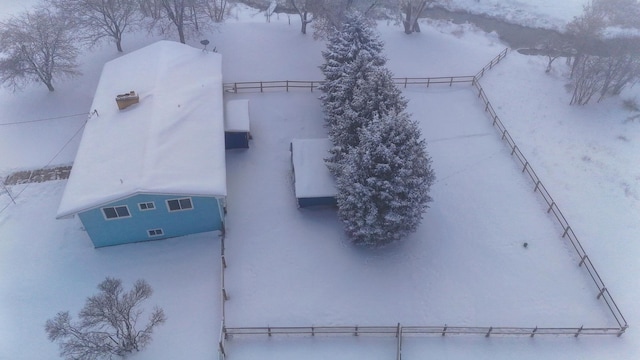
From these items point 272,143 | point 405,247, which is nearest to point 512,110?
point 405,247

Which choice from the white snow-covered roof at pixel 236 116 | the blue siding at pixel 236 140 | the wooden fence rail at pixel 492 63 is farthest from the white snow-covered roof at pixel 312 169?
the wooden fence rail at pixel 492 63

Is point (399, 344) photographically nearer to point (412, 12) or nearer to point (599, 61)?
point (599, 61)

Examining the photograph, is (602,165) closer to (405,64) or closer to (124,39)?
(405,64)

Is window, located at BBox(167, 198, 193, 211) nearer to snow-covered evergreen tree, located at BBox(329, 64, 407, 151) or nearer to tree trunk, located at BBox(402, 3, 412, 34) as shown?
snow-covered evergreen tree, located at BBox(329, 64, 407, 151)

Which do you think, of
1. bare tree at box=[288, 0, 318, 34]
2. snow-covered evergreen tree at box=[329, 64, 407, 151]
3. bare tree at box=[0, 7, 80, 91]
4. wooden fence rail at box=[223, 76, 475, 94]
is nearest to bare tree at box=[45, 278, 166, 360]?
snow-covered evergreen tree at box=[329, 64, 407, 151]

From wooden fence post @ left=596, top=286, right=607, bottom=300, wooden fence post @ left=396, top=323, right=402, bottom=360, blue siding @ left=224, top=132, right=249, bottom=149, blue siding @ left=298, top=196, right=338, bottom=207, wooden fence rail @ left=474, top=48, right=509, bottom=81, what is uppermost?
wooden fence rail @ left=474, top=48, right=509, bottom=81

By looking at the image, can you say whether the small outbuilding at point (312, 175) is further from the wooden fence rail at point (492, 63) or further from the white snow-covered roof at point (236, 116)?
the wooden fence rail at point (492, 63)

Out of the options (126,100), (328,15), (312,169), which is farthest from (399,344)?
(328,15)
